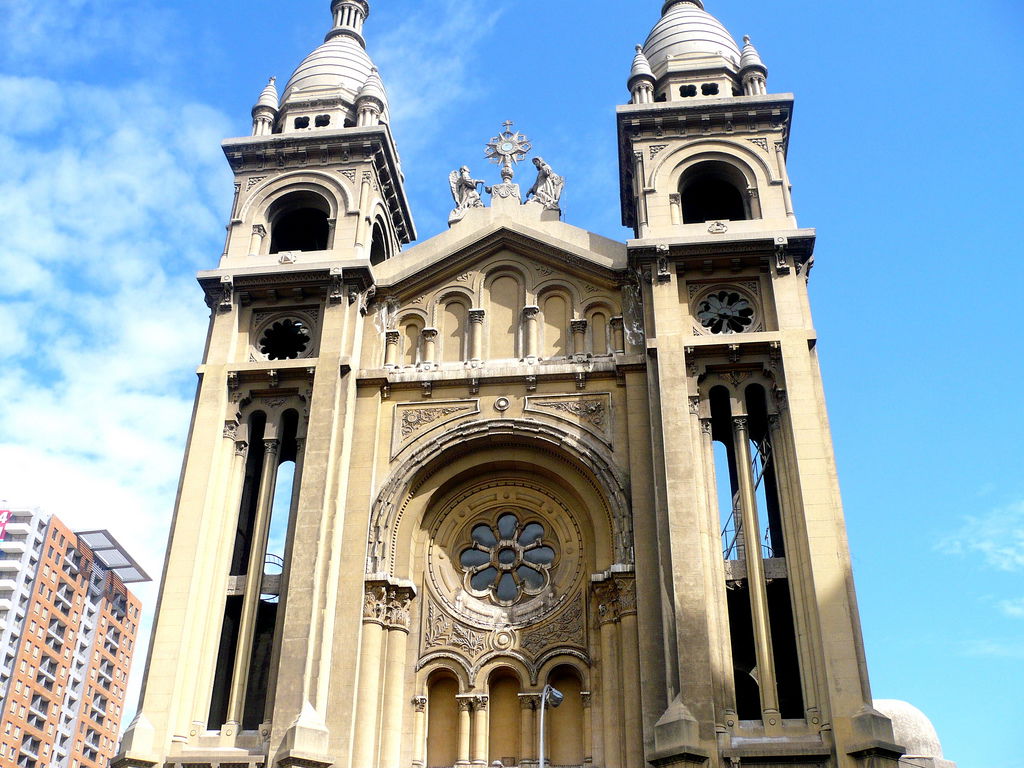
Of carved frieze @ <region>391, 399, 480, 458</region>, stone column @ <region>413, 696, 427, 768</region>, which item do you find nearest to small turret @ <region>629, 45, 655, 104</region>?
carved frieze @ <region>391, 399, 480, 458</region>

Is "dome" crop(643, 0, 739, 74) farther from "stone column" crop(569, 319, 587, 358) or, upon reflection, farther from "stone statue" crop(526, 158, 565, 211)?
"stone column" crop(569, 319, 587, 358)

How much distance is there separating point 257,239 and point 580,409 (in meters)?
10.3

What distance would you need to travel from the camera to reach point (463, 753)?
2409 cm

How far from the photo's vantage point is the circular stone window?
28.6 m

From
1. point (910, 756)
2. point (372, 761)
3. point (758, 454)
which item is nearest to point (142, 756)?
point (372, 761)

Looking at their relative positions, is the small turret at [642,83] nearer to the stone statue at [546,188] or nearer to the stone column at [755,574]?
the stone statue at [546,188]

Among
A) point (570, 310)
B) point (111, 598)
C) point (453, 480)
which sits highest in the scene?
point (111, 598)

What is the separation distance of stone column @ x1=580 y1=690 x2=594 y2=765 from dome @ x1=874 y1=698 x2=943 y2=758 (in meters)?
11.9

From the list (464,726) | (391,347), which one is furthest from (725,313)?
(464,726)

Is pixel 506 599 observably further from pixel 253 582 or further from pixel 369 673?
pixel 253 582

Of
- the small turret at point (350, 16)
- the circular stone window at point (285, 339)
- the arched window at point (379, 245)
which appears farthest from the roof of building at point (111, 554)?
the circular stone window at point (285, 339)

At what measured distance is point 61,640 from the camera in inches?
3538

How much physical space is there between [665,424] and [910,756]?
45.7ft

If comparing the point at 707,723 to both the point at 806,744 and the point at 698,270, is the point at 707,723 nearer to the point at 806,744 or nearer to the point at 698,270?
the point at 806,744
